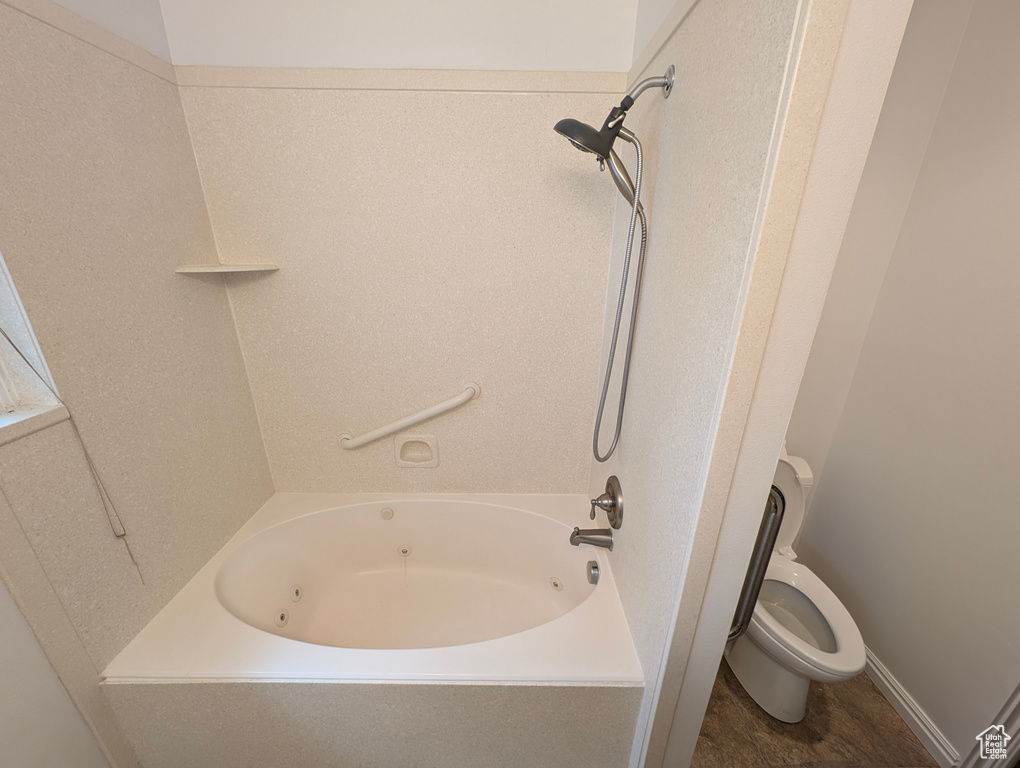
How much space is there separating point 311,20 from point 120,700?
192cm

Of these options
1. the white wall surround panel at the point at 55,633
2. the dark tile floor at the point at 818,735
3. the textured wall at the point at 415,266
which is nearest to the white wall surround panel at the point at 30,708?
the white wall surround panel at the point at 55,633

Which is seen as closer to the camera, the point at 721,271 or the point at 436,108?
the point at 721,271

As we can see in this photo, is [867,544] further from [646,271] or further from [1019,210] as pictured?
[646,271]

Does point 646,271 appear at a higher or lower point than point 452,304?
higher

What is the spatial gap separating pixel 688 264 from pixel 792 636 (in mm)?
1242

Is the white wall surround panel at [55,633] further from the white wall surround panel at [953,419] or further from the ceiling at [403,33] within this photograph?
the white wall surround panel at [953,419]

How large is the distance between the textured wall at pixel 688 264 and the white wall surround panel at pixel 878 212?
3.23ft

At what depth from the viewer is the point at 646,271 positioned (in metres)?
1.00

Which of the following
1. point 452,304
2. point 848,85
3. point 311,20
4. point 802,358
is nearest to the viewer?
point 848,85

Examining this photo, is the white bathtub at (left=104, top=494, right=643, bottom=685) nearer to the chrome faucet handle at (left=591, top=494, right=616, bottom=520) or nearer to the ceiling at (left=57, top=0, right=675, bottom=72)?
the chrome faucet handle at (left=591, top=494, right=616, bottom=520)

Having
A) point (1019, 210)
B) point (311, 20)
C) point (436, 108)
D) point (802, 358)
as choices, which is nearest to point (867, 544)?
point (1019, 210)

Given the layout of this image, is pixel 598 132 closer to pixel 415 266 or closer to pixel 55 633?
pixel 415 266

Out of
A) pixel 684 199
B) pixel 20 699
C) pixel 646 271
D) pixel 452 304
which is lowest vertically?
pixel 20 699

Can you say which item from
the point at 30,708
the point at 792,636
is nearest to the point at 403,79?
the point at 30,708
